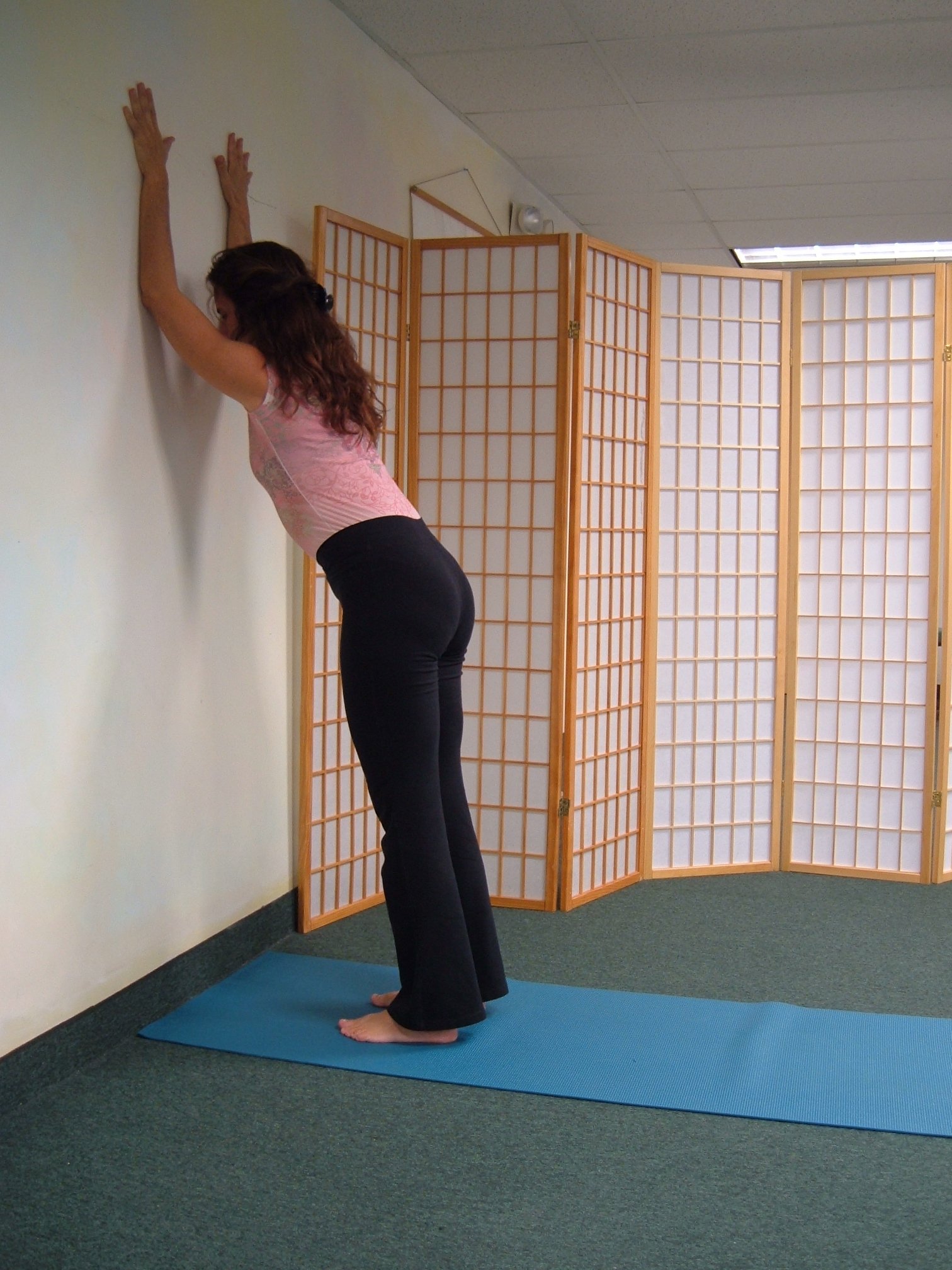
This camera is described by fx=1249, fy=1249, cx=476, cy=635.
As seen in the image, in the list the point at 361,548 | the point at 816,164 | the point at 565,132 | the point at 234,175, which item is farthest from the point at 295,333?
the point at 816,164

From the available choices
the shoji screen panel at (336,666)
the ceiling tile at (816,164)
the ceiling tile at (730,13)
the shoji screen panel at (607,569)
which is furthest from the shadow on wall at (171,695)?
the ceiling tile at (816,164)

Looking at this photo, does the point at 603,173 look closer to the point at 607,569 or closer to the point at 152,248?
the point at 607,569

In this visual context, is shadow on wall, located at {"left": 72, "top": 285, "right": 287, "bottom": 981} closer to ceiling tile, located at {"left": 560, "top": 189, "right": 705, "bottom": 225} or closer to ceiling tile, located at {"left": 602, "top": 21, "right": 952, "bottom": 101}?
ceiling tile, located at {"left": 602, "top": 21, "right": 952, "bottom": 101}

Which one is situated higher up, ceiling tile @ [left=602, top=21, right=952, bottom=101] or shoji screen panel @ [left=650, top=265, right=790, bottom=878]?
ceiling tile @ [left=602, top=21, right=952, bottom=101]

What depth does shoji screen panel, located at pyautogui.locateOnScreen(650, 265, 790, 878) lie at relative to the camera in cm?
381

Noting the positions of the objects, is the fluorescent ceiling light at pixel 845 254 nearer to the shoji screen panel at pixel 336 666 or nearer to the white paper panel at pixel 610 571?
the white paper panel at pixel 610 571

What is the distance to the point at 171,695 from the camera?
8.54 feet

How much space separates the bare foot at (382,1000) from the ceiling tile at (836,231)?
13.2 ft

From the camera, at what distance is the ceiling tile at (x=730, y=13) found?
3.18 m

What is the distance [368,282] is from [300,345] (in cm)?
94

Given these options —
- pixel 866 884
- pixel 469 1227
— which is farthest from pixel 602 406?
pixel 469 1227

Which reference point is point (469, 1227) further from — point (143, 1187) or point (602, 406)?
point (602, 406)

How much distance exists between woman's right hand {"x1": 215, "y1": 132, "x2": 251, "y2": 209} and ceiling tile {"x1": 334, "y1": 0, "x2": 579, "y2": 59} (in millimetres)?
751

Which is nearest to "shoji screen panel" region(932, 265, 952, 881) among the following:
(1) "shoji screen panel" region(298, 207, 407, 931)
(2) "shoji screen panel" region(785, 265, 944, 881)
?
(2) "shoji screen panel" region(785, 265, 944, 881)
